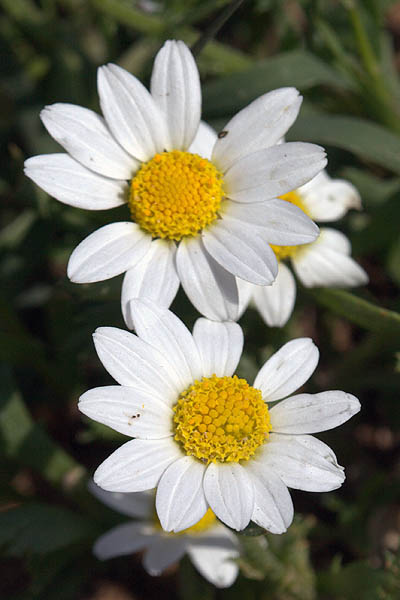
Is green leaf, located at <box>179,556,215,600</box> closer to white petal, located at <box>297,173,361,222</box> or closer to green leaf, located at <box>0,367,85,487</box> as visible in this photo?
green leaf, located at <box>0,367,85,487</box>

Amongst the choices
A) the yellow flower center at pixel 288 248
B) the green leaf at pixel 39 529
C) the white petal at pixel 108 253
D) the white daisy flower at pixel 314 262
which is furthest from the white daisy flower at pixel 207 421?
the green leaf at pixel 39 529

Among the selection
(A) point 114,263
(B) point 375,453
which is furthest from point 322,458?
(B) point 375,453

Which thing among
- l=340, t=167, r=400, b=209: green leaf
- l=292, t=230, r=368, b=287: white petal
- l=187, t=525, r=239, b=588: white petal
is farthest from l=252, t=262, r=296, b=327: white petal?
l=340, t=167, r=400, b=209: green leaf

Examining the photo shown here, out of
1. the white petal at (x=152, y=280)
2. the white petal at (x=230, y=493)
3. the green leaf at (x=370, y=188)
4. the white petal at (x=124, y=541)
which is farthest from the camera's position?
the green leaf at (x=370, y=188)

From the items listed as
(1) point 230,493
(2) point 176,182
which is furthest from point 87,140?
(1) point 230,493

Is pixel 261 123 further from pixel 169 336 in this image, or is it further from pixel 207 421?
pixel 207 421

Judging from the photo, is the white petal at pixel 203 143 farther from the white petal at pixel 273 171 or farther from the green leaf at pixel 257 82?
the green leaf at pixel 257 82

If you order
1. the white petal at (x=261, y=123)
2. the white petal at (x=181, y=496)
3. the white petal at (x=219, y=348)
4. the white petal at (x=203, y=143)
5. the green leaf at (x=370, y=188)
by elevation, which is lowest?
the green leaf at (x=370, y=188)
